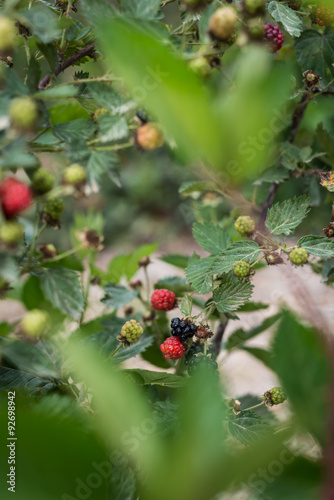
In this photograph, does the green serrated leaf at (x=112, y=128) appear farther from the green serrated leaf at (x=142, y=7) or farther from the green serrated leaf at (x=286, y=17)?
the green serrated leaf at (x=286, y=17)

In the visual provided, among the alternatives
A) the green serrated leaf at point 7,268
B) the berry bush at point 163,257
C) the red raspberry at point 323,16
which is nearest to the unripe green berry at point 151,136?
the berry bush at point 163,257

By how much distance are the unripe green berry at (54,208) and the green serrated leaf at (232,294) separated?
6.5 inches

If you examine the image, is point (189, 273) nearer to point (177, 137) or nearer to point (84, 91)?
point (84, 91)

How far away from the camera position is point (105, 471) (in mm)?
203

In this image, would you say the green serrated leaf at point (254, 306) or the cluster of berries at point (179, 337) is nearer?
the cluster of berries at point (179, 337)

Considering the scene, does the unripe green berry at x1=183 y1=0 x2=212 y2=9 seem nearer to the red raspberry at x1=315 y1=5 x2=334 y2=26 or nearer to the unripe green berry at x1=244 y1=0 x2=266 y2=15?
the unripe green berry at x1=244 y1=0 x2=266 y2=15

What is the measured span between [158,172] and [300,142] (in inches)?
113

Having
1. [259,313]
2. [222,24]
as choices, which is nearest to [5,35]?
[222,24]

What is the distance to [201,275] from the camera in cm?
42

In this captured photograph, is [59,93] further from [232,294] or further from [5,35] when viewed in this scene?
[232,294]

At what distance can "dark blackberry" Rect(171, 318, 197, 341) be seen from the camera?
15.7 inches

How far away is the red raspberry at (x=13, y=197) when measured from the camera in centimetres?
24

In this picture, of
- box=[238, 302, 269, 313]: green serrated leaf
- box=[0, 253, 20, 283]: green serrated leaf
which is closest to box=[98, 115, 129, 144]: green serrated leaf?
box=[0, 253, 20, 283]: green serrated leaf

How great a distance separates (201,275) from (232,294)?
36 millimetres
